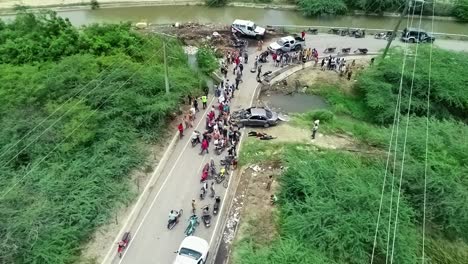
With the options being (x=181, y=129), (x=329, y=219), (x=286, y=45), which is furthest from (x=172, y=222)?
(x=286, y=45)

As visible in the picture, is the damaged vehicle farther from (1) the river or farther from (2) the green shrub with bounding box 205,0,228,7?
(2) the green shrub with bounding box 205,0,228,7

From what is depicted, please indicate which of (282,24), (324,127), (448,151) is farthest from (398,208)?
(282,24)

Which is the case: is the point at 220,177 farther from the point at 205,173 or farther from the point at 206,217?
the point at 206,217

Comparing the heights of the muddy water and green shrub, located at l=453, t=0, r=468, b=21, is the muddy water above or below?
below

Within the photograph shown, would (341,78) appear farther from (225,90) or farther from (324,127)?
(225,90)

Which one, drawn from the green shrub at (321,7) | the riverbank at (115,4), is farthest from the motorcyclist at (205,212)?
the riverbank at (115,4)

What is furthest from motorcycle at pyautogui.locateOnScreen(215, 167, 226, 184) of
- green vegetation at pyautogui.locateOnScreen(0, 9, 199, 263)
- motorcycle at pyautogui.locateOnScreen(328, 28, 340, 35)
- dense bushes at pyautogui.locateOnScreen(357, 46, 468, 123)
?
motorcycle at pyautogui.locateOnScreen(328, 28, 340, 35)
